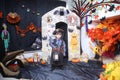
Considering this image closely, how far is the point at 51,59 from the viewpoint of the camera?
3812 millimetres

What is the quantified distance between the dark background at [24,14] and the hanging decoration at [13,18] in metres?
0.08

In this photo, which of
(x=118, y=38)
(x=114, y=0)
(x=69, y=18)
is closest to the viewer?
(x=118, y=38)

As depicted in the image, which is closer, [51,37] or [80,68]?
[80,68]

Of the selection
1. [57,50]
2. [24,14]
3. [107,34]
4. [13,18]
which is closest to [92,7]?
[107,34]

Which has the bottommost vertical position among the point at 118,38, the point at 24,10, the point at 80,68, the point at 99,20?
the point at 80,68

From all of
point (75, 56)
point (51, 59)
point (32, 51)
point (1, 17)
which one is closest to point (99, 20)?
point (75, 56)

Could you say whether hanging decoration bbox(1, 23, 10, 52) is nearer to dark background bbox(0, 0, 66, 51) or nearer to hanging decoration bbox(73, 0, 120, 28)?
dark background bbox(0, 0, 66, 51)

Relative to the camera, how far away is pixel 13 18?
4.14 metres

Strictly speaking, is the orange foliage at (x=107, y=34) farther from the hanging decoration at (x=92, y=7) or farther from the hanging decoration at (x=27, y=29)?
the hanging decoration at (x=27, y=29)

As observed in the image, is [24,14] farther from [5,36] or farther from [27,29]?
[5,36]

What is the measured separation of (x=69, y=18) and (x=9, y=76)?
2.09m

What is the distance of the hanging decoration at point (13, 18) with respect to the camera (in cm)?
412

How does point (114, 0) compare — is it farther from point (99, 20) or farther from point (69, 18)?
point (69, 18)

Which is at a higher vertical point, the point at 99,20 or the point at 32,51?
the point at 99,20
